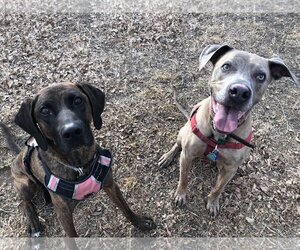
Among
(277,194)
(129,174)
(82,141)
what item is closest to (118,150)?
(129,174)

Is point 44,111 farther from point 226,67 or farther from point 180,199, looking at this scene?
point 180,199

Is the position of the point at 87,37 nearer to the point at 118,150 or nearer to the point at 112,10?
the point at 112,10

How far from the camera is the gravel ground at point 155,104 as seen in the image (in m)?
4.55

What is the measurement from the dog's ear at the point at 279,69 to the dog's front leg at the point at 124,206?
6.32 ft

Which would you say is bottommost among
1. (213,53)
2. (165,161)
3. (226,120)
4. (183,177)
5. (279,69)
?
(165,161)

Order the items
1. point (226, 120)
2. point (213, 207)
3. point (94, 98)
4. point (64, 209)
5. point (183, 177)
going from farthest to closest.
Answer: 1. point (213, 207)
2. point (183, 177)
3. point (64, 209)
4. point (94, 98)
5. point (226, 120)

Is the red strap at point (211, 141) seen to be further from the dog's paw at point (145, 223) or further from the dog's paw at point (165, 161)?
the dog's paw at point (145, 223)

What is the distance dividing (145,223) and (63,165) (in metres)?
1.40

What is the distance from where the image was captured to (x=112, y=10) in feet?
22.8

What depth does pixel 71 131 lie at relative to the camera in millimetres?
3143

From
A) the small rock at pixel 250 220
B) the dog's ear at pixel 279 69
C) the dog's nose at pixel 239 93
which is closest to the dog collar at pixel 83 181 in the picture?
the dog's nose at pixel 239 93

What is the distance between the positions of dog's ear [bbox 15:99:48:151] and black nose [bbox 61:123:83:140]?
0.29m

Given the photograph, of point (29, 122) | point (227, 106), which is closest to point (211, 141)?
point (227, 106)

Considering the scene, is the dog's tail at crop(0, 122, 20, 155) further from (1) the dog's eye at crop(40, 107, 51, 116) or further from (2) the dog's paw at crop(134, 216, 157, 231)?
(2) the dog's paw at crop(134, 216, 157, 231)
